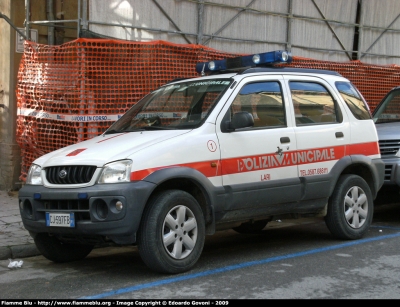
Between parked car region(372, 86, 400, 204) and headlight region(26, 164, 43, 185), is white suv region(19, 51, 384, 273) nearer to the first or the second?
headlight region(26, 164, 43, 185)

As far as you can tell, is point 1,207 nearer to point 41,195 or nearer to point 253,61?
point 41,195

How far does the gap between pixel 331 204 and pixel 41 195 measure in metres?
3.26

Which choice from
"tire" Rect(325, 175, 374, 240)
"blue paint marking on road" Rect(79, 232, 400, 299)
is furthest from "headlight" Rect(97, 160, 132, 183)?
"tire" Rect(325, 175, 374, 240)

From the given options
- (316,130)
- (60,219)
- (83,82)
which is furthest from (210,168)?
(83,82)

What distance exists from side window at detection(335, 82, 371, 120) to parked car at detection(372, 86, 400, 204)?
43.7 inches

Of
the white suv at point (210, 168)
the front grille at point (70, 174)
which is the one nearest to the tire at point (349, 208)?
the white suv at point (210, 168)

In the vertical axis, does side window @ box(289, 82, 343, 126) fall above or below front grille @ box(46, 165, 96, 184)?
above

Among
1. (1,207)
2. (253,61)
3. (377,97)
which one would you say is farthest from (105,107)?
(377,97)

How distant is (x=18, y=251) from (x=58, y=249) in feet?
2.64

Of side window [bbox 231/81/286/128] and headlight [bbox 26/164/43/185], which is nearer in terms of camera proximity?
headlight [bbox 26/164/43/185]

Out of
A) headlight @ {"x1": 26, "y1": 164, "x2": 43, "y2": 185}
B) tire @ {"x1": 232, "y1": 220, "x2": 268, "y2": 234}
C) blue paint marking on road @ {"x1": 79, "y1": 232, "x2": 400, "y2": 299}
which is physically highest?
headlight @ {"x1": 26, "y1": 164, "x2": 43, "y2": 185}

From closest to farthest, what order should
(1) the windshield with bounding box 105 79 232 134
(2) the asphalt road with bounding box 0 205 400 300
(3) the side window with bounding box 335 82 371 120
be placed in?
(2) the asphalt road with bounding box 0 205 400 300 < (1) the windshield with bounding box 105 79 232 134 < (3) the side window with bounding box 335 82 371 120

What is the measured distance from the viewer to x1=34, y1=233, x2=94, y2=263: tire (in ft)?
21.4

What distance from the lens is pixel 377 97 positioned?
43.6 feet
